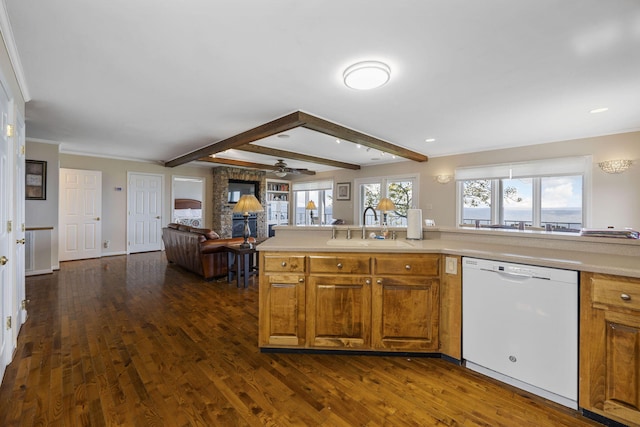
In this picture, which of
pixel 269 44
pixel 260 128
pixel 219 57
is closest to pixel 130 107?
pixel 260 128

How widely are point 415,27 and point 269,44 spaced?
38.4 inches

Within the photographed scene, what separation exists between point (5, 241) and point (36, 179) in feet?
12.1

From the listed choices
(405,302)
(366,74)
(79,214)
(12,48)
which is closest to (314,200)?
(79,214)

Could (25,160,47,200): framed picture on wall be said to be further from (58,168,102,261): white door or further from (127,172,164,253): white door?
(127,172,164,253): white door

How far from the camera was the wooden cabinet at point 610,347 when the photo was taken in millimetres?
1393

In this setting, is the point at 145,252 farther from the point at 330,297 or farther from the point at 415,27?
the point at 415,27

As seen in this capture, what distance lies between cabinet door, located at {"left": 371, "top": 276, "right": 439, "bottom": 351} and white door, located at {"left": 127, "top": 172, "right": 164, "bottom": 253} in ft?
21.8

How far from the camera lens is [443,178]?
593cm

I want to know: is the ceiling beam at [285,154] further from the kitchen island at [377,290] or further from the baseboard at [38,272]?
the baseboard at [38,272]

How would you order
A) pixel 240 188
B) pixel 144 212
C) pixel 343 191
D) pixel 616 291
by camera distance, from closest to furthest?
1. pixel 616 291
2. pixel 144 212
3. pixel 343 191
4. pixel 240 188

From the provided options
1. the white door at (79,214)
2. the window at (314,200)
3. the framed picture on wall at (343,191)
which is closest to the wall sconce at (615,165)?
the framed picture on wall at (343,191)

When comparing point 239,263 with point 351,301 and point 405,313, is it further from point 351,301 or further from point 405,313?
point 405,313

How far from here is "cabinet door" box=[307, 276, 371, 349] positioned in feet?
6.95

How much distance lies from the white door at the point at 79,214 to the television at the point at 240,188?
9.81 feet
